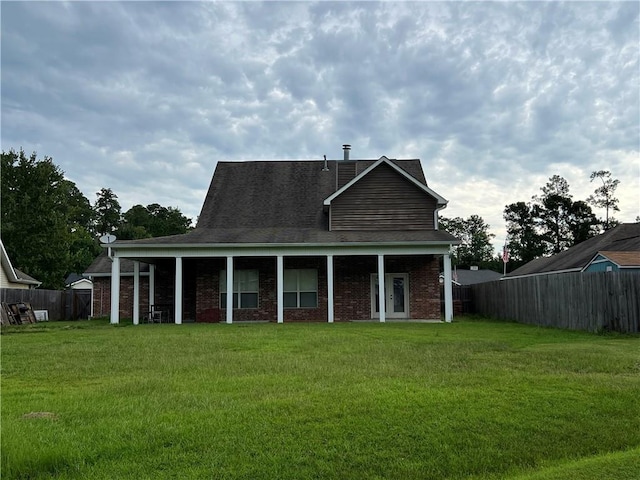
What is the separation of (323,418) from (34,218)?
40.6 metres

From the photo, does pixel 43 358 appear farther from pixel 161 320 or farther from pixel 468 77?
pixel 468 77

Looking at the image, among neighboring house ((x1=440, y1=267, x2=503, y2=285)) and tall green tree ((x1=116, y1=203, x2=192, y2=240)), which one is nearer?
neighboring house ((x1=440, y1=267, x2=503, y2=285))

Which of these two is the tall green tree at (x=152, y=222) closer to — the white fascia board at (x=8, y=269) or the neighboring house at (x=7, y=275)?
the neighboring house at (x=7, y=275)

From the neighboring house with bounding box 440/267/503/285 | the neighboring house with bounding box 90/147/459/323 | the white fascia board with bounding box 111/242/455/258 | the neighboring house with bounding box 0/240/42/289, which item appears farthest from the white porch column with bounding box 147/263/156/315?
the neighboring house with bounding box 440/267/503/285

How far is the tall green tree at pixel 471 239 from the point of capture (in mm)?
75188

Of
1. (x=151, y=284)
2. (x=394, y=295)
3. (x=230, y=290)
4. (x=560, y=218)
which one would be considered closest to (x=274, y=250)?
(x=230, y=290)

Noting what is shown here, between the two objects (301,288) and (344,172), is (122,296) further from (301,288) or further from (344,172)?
(344,172)

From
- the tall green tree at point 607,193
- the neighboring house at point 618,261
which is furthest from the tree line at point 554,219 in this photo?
the neighboring house at point 618,261

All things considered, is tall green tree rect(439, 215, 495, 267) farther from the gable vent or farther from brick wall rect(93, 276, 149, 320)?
brick wall rect(93, 276, 149, 320)

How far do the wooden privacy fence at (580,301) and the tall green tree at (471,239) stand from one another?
54011mm

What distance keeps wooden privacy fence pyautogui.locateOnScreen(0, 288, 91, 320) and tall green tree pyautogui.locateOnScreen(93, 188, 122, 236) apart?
48382mm

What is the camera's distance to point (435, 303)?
69.7 feet

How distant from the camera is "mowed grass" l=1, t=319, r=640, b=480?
14.5 ft

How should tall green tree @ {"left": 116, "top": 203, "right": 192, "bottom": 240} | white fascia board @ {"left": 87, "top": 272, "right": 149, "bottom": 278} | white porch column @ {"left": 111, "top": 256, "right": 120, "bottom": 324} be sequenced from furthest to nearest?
1. tall green tree @ {"left": 116, "top": 203, "right": 192, "bottom": 240}
2. white fascia board @ {"left": 87, "top": 272, "right": 149, "bottom": 278}
3. white porch column @ {"left": 111, "top": 256, "right": 120, "bottom": 324}
